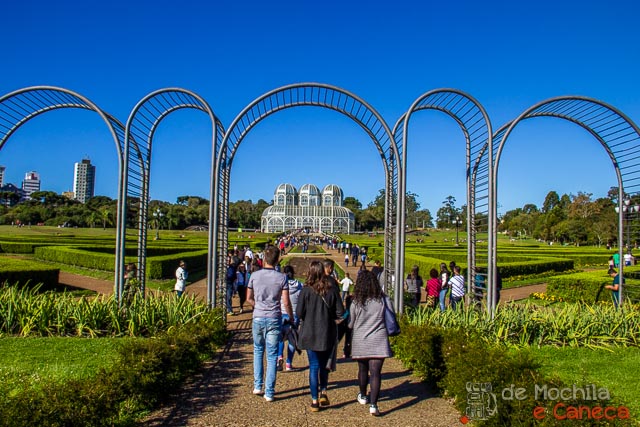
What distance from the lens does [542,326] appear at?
6895mm

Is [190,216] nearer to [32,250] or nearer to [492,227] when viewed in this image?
[32,250]

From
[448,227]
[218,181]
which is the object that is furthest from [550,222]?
[218,181]

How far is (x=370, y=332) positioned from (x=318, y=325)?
1.70ft

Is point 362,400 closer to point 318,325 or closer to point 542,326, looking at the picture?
point 318,325

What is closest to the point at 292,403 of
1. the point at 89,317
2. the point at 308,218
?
the point at 89,317

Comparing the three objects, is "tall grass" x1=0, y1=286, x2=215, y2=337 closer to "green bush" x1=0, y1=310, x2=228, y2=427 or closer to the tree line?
"green bush" x1=0, y1=310, x2=228, y2=427

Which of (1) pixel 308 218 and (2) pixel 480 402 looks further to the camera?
(1) pixel 308 218

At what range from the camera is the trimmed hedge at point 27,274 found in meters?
12.6

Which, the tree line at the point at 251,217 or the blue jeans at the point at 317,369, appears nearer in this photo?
the blue jeans at the point at 317,369

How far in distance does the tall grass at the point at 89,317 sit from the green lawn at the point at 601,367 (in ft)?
16.1

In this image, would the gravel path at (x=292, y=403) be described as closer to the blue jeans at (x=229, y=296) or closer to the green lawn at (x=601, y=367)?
the green lawn at (x=601, y=367)

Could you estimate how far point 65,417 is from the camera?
130 inches

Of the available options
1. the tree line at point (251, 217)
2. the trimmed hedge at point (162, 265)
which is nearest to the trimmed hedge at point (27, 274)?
the trimmed hedge at point (162, 265)

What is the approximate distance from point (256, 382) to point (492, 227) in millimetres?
4793
